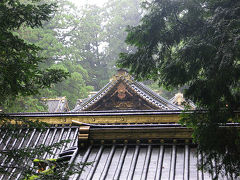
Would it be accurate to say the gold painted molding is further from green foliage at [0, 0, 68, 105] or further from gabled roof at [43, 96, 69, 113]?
gabled roof at [43, 96, 69, 113]

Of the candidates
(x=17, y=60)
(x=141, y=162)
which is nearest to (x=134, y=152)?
(x=141, y=162)

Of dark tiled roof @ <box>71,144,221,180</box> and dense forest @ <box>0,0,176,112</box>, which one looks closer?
Result: dark tiled roof @ <box>71,144,221,180</box>

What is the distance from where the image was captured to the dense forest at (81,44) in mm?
21306

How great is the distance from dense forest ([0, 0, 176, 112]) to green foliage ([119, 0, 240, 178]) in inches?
464

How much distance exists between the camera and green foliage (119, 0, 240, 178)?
171 inches

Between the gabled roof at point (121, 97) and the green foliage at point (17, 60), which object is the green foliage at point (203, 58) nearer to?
the green foliage at point (17, 60)

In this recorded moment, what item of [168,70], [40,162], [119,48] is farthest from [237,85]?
[119,48]

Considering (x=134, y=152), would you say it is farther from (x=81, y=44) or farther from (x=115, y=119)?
(x=81, y=44)

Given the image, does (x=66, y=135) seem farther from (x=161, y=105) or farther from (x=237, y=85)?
(x=161, y=105)

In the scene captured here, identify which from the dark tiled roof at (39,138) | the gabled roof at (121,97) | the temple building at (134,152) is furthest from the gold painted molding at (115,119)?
the gabled roof at (121,97)

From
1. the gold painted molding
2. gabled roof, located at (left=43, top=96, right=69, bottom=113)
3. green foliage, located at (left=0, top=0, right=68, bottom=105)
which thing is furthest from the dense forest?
green foliage, located at (left=0, top=0, right=68, bottom=105)

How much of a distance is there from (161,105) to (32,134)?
→ 227 inches

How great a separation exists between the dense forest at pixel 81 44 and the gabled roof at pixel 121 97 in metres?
4.87

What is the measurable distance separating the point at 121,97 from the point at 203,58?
26.3 ft
